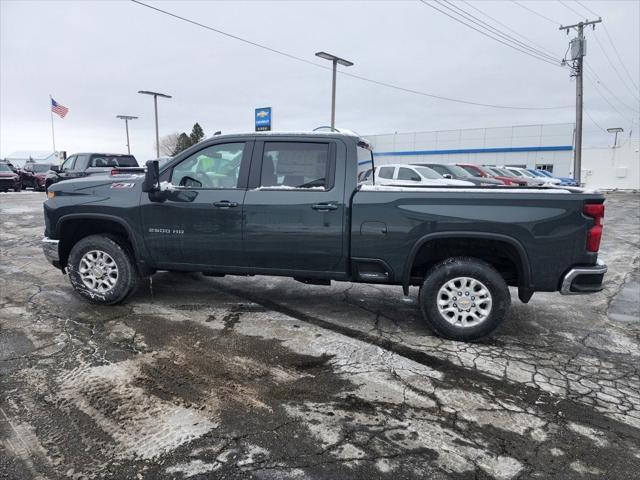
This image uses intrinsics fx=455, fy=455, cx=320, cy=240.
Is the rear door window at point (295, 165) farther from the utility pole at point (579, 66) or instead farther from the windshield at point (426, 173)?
the utility pole at point (579, 66)

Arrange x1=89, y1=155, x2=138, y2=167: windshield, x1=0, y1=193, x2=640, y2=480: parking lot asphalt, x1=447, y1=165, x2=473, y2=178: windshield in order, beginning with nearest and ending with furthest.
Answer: x1=0, y1=193, x2=640, y2=480: parking lot asphalt, x1=89, y1=155, x2=138, y2=167: windshield, x1=447, y1=165, x2=473, y2=178: windshield

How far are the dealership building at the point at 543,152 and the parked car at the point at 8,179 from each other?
27055mm

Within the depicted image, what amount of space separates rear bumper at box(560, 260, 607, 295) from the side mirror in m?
4.11

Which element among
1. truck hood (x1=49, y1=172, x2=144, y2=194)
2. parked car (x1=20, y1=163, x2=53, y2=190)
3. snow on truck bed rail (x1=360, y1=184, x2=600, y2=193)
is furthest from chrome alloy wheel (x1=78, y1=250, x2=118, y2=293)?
parked car (x1=20, y1=163, x2=53, y2=190)

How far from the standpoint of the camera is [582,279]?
4109mm

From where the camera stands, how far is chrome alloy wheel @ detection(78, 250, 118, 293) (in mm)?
5141

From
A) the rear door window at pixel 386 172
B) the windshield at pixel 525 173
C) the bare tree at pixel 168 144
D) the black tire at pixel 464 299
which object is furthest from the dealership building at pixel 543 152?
the bare tree at pixel 168 144

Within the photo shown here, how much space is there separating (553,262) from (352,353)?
2003 millimetres

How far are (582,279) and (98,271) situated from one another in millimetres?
4992

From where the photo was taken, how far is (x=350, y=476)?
8.05 ft

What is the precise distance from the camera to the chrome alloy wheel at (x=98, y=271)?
16.9ft

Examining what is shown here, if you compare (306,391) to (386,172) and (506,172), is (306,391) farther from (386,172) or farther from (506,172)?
(506,172)

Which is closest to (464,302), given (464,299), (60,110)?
(464,299)

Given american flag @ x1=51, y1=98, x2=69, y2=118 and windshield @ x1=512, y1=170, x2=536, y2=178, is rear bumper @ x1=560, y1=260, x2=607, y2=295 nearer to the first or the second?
windshield @ x1=512, y1=170, x2=536, y2=178
